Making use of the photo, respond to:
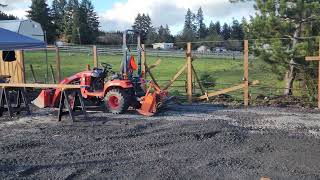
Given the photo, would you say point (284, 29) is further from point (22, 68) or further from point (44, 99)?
point (22, 68)

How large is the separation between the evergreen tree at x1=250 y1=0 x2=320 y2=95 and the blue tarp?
6.94m

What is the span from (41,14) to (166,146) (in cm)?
6768

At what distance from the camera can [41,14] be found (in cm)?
7212

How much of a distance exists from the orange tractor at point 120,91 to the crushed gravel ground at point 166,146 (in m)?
0.38

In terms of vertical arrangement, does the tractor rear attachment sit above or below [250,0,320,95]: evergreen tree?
below

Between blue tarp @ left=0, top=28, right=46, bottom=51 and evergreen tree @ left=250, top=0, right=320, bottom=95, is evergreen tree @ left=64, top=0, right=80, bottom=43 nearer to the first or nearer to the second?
blue tarp @ left=0, top=28, right=46, bottom=51

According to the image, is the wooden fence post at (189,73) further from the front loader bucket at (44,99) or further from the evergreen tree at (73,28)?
the evergreen tree at (73,28)

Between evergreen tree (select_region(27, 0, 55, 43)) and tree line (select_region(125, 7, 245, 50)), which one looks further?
evergreen tree (select_region(27, 0, 55, 43))

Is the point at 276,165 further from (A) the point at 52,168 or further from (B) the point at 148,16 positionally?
(B) the point at 148,16

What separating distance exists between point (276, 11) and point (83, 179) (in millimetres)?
9944

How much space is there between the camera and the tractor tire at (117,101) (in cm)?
1221

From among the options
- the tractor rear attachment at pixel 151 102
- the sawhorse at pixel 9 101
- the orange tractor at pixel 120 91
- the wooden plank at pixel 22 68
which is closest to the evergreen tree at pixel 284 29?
the orange tractor at pixel 120 91

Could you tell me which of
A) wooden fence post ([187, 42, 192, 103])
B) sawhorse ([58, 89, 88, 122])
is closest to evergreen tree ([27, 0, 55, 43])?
wooden fence post ([187, 42, 192, 103])

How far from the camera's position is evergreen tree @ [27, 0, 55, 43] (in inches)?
2776
